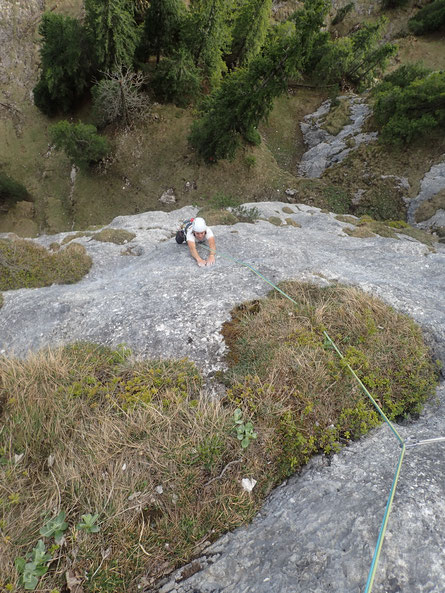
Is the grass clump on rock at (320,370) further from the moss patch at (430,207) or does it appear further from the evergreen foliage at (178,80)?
the evergreen foliage at (178,80)

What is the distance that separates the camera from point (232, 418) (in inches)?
156

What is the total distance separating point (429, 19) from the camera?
42.6 metres

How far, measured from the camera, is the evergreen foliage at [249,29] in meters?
25.6

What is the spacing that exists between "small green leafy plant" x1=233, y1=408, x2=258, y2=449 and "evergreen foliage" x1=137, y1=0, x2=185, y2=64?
109ft

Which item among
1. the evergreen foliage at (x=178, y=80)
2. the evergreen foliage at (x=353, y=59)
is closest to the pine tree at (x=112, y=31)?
the evergreen foliage at (x=178, y=80)

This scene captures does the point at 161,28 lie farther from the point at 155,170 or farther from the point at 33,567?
the point at 33,567

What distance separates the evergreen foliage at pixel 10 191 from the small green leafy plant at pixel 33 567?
108ft

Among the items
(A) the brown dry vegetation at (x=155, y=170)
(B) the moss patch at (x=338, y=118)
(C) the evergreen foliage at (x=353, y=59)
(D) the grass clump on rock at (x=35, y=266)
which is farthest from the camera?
(C) the evergreen foliage at (x=353, y=59)

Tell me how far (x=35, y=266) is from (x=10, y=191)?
2276 centimetres

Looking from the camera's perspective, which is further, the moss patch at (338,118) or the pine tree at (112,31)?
the moss patch at (338,118)

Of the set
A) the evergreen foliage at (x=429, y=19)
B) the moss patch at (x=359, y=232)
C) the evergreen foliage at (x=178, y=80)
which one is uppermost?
the evergreen foliage at (x=429, y=19)

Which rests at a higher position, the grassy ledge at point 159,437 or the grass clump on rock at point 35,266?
the grassy ledge at point 159,437

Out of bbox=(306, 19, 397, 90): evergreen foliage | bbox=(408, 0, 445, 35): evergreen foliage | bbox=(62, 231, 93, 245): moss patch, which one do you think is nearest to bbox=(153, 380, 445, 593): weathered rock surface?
bbox=(62, 231, 93, 245): moss patch

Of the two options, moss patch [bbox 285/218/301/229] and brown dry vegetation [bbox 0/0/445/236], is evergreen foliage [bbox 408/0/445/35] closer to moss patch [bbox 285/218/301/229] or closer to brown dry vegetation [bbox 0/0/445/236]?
brown dry vegetation [bbox 0/0/445/236]
